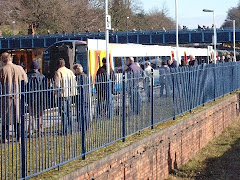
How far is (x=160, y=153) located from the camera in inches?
476

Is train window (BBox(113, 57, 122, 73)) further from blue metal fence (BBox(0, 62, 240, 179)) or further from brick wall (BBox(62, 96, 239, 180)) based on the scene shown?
blue metal fence (BBox(0, 62, 240, 179))

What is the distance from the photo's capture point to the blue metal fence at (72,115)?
770cm

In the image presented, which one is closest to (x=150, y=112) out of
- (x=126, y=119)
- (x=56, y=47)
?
(x=126, y=119)

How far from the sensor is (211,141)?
1747cm

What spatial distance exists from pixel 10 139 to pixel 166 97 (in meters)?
7.26

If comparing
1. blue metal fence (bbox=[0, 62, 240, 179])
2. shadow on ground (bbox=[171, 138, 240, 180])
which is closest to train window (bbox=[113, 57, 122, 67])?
shadow on ground (bbox=[171, 138, 240, 180])

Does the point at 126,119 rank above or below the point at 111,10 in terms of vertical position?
below

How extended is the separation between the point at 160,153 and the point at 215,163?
11.6ft

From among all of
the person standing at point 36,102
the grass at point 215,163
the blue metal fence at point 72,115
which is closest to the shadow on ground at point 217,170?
the grass at point 215,163

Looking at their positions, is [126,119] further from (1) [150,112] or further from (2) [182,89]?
(2) [182,89]

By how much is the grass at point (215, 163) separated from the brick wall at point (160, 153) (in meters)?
0.16

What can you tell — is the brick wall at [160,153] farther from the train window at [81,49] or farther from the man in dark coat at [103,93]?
the train window at [81,49]

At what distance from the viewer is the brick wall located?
9.22 m

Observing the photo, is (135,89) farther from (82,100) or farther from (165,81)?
(82,100)
